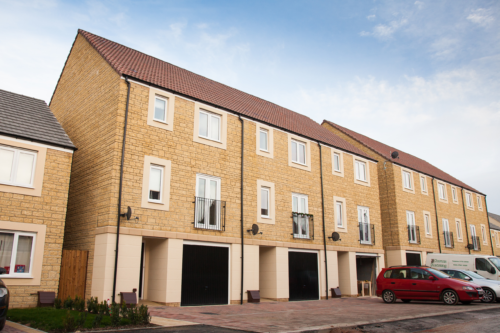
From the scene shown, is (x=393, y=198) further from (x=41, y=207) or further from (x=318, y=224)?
(x=41, y=207)

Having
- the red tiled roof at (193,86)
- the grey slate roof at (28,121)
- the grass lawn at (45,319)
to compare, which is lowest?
the grass lawn at (45,319)

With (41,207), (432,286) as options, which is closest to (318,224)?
(432,286)

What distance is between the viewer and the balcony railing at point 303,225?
19.2 meters

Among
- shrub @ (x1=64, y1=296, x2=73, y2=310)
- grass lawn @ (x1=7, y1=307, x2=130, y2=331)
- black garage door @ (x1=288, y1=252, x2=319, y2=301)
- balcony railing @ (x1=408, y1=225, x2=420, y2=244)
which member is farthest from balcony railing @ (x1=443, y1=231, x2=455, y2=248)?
grass lawn @ (x1=7, y1=307, x2=130, y2=331)

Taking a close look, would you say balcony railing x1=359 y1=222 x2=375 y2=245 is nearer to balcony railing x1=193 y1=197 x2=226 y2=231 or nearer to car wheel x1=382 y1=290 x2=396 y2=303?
Result: car wheel x1=382 y1=290 x2=396 y2=303

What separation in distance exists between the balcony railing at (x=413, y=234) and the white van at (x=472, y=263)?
3.06 m

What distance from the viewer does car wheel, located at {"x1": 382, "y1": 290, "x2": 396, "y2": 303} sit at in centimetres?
1752

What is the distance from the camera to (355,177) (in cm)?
2372

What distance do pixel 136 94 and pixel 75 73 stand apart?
18.6 ft

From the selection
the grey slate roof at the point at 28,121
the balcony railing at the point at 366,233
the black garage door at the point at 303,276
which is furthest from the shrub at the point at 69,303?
the balcony railing at the point at 366,233

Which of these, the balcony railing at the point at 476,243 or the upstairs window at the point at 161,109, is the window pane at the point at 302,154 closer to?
the upstairs window at the point at 161,109

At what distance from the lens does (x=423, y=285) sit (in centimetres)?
1653

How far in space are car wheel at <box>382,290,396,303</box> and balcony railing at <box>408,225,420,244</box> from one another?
9778 mm

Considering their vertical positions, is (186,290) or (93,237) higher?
(93,237)
